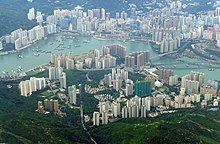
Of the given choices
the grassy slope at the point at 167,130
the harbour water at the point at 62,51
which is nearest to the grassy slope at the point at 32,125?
the grassy slope at the point at 167,130

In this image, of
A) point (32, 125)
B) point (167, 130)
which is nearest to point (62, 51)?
point (32, 125)

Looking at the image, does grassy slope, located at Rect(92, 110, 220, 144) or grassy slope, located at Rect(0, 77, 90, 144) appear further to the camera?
grassy slope, located at Rect(0, 77, 90, 144)

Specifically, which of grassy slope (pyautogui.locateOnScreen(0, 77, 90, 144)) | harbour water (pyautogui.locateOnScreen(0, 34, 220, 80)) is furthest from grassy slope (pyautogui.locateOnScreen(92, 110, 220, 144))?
harbour water (pyautogui.locateOnScreen(0, 34, 220, 80))

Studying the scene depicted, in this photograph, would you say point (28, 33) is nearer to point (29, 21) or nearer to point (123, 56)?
point (29, 21)

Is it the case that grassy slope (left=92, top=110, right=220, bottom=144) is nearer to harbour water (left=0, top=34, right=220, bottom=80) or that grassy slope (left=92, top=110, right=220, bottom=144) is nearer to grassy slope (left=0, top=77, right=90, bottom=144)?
grassy slope (left=0, top=77, right=90, bottom=144)

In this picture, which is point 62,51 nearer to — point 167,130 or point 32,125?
point 32,125
